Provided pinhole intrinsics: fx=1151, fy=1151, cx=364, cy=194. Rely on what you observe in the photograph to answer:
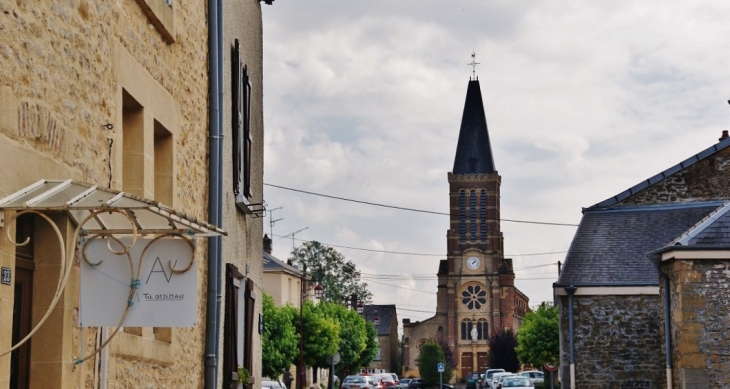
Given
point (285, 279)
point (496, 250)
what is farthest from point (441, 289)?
point (285, 279)

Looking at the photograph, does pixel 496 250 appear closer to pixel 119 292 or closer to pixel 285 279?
pixel 285 279

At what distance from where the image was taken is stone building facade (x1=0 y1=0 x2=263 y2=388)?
6.01 metres

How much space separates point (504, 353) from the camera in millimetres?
89688

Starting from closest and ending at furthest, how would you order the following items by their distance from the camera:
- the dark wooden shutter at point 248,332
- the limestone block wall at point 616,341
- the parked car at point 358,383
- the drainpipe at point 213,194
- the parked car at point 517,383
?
the drainpipe at point 213,194
the dark wooden shutter at point 248,332
the limestone block wall at point 616,341
the parked car at point 517,383
the parked car at point 358,383

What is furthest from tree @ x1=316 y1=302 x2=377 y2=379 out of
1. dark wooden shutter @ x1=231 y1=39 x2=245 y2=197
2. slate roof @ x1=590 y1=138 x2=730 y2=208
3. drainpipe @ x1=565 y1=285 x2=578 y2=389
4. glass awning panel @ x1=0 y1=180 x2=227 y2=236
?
glass awning panel @ x1=0 y1=180 x2=227 y2=236

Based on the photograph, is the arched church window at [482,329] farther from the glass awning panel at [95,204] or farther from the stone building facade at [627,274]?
the glass awning panel at [95,204]

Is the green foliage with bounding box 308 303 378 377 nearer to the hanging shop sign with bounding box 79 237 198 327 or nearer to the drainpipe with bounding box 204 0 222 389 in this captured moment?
the drainpipe with bounding box 204 0 222 389

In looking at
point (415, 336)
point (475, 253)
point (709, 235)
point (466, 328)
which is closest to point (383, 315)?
point (415, 336)

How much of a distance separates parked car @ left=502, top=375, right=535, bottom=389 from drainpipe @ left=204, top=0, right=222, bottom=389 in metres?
31.5

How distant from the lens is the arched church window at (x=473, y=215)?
4441 inches

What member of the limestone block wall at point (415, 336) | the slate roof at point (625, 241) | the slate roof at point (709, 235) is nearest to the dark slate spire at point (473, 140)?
the limestone block wall at point (415, 336)

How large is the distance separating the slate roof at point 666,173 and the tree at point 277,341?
23932mm

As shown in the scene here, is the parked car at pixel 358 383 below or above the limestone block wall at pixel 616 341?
below

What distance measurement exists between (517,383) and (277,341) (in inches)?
568
